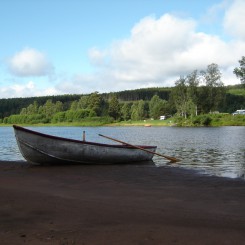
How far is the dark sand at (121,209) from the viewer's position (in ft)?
22.7

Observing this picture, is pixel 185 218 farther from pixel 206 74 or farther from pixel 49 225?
pixel 206 74

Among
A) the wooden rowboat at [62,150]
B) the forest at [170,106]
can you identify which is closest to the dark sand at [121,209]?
the wooden rowboat at [62,150]

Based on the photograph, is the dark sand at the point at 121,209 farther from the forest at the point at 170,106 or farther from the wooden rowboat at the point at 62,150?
the forest at the point at 170,106

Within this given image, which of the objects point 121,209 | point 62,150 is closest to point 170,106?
point 62,150

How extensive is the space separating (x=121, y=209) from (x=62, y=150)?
11.7 m

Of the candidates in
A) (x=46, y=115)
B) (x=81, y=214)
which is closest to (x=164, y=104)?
(x=46, y=115)

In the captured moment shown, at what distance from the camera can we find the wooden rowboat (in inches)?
797

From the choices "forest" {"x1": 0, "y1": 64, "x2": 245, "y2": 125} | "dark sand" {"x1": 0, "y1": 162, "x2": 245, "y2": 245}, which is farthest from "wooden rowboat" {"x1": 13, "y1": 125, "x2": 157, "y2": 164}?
"forest" {"x1": 0, "y1": 64, "x2": 245, "y2": 125}

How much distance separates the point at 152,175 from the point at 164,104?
141m

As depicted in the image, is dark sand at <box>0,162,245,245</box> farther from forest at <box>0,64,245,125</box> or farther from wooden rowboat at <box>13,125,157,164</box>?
forest at <box>0,64,245,125</box>

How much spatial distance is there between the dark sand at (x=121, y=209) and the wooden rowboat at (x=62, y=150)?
3.14 meters

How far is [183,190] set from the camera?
13.2 metres

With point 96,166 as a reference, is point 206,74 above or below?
above

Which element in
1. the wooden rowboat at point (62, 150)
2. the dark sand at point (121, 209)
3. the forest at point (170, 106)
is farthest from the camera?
the forest at point (170, 106)
